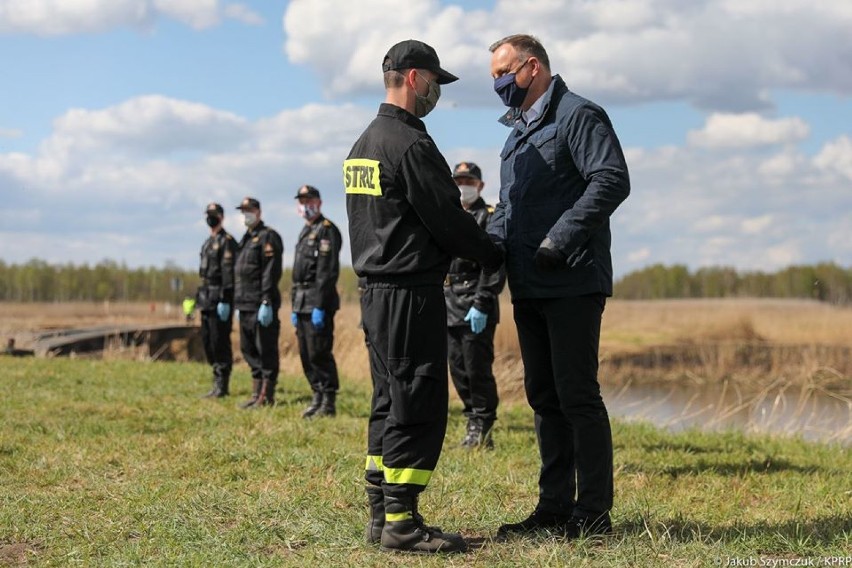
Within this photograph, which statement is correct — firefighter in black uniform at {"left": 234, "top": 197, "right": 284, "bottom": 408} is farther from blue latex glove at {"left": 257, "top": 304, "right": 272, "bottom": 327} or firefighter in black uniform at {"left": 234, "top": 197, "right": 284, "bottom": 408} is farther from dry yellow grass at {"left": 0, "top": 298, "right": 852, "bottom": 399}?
dry yellow grass at {"left": 0, "top": 298, "right": 852, "bottom": 399}

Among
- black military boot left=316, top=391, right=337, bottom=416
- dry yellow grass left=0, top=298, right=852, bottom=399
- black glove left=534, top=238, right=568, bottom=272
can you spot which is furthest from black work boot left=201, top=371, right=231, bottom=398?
black glove left=534, top=238, right=568, bottom=272

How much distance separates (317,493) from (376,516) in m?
1.15

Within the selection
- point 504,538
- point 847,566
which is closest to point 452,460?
point 504,538

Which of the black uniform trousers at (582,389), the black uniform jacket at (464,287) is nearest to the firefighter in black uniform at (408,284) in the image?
the black uniform trousers at (582,389)

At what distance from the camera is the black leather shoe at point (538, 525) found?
447 cm

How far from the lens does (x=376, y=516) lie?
444 cm

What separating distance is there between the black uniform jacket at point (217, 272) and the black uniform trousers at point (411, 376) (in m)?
7.42

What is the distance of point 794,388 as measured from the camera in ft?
69.8

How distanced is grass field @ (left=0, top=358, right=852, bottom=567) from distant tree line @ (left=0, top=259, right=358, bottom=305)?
176ft

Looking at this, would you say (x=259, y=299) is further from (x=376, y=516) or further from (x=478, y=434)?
(x=376, y=516)

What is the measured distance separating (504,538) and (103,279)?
69039 millimetres

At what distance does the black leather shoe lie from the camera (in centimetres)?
447

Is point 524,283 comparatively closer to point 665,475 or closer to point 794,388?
point 665,475

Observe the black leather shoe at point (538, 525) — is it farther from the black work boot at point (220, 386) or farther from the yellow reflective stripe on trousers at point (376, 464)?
the black work boot at point (220, 386)
